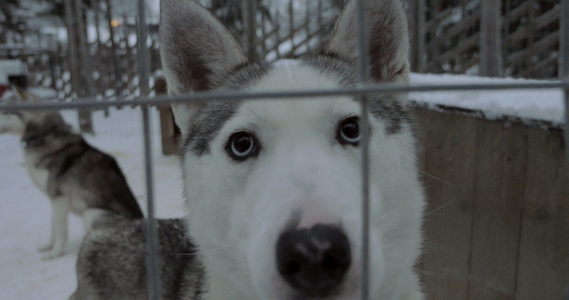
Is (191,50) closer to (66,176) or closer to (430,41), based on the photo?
(66,176)

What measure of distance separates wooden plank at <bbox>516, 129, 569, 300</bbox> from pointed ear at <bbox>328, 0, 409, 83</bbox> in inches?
32.4

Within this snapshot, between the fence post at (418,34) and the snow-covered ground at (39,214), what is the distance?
3125mm

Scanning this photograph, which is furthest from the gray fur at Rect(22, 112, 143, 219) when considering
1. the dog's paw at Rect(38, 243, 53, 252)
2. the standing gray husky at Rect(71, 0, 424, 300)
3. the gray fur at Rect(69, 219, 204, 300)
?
the standing gray husky at Rect(71, 0, 424, 300)

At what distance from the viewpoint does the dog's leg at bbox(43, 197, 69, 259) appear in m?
4.18

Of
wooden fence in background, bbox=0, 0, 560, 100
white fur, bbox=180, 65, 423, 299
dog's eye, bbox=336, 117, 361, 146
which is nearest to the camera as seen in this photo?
white fur, bbox=180, 65, 423, 299

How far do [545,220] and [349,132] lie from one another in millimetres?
1232

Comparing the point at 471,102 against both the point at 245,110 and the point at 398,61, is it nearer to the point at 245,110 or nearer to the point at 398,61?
the point at 398,61

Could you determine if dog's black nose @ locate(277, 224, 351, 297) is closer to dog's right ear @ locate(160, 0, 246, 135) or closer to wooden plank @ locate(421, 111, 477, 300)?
dog's right ear @ locate(160, 0, 246, 135)

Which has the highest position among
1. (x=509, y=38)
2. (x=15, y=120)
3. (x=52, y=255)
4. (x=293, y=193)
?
(x=509, y=38)

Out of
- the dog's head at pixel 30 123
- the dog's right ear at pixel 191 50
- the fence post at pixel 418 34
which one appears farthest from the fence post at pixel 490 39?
the dog's head at pixel 30 123

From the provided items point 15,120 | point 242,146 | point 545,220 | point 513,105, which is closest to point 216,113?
point 242,146

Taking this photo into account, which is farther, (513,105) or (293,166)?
(513,105)

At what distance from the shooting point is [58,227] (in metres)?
4.29

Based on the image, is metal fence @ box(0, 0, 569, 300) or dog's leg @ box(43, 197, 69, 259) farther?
dog's leg @ box(43, 197, 69, 259)
